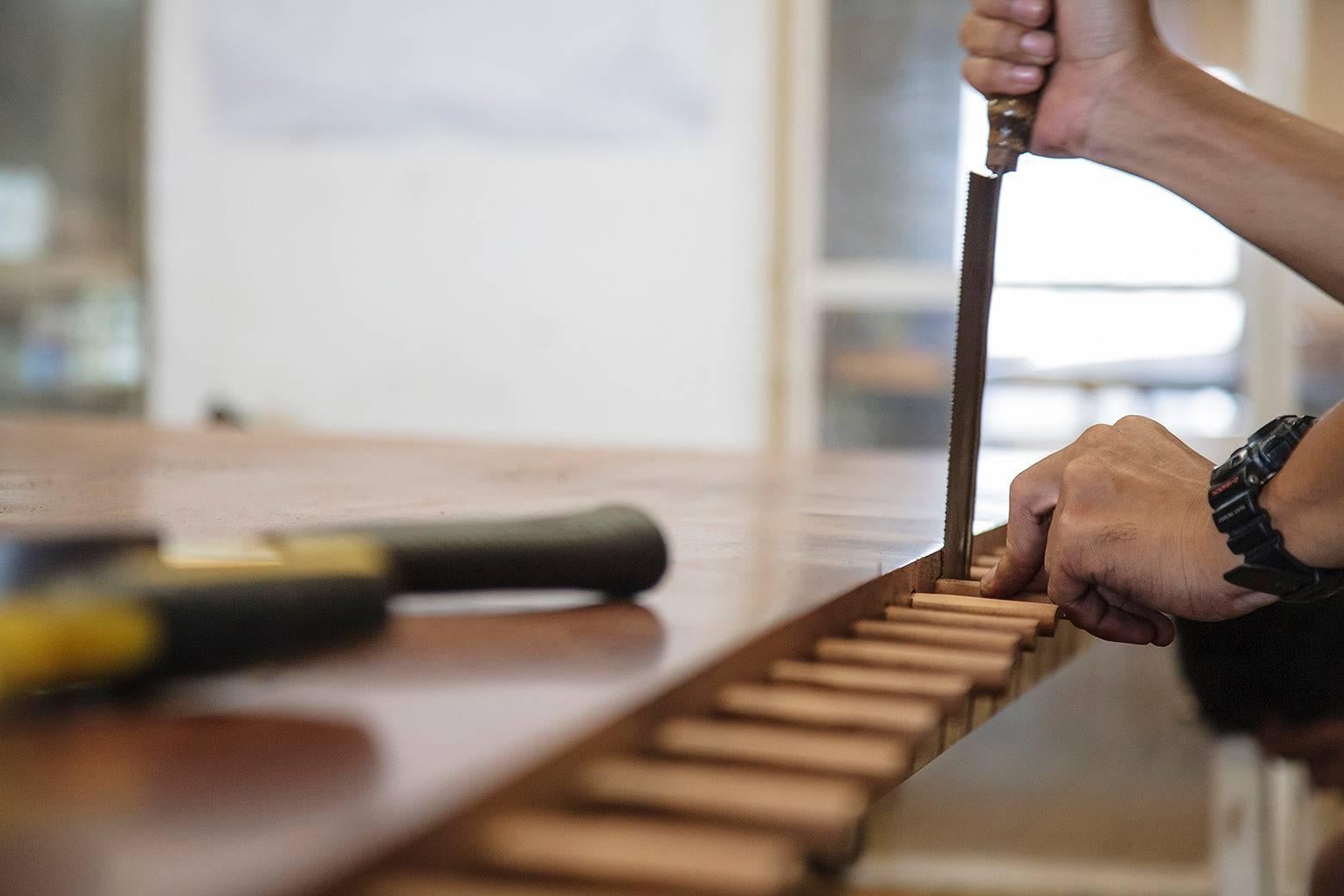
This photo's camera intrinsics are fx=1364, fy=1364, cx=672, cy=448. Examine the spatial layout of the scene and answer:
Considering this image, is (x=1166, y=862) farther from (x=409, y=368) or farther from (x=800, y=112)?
(x=409, y=368)

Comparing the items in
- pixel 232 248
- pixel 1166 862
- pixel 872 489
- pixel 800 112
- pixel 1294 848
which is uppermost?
pixel 800 112

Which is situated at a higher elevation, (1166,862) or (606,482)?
(606,482)

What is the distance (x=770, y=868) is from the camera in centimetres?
28

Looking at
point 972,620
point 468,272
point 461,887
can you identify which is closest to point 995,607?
point 972,620

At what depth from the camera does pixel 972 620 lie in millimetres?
582

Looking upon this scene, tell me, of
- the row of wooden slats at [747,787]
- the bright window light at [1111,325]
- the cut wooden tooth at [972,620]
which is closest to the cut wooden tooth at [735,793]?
the row of wooden slats at [747,787]

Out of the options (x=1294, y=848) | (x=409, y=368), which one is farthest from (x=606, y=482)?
(x=409, y=368)

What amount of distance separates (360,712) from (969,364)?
50cm

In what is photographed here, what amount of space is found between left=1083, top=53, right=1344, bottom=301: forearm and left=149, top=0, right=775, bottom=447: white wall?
1.97 m

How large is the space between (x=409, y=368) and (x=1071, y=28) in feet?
8.00

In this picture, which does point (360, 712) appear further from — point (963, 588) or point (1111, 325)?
A: point (1111, 325)

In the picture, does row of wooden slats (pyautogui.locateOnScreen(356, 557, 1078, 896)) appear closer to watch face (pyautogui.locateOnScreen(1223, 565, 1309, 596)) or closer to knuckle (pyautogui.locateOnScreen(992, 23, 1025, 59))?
watch face (pyautogui.locateOnScreen(1223, 565, 1309, 596))

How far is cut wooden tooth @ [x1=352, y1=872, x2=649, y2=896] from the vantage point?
254 mm

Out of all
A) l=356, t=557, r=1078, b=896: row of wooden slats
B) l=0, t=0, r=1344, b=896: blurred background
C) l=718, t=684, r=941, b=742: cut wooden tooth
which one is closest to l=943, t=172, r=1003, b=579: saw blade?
l=356, t=557, r=1078, b=896: row of wooden slats
